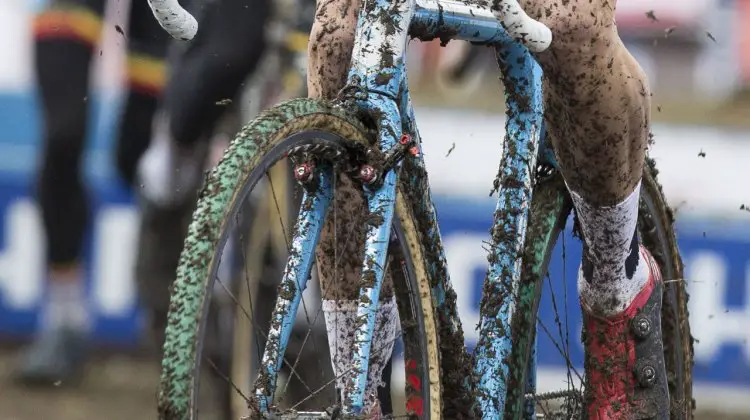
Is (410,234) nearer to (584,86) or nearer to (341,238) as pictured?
(341,238)

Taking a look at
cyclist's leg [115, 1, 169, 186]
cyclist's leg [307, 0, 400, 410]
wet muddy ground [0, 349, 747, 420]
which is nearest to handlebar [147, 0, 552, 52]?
cyclist's leg [307, 0, 400, 410]

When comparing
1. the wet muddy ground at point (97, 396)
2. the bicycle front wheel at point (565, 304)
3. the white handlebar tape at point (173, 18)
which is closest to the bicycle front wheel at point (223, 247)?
the white handlebar tape at point (173, 18)

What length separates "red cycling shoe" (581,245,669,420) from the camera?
2.69 meters

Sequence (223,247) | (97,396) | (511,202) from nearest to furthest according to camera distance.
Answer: (223,247) < (511,202) < (97,396)

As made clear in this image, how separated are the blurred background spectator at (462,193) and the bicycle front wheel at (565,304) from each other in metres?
2.34

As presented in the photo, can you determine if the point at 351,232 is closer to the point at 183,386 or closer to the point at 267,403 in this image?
the point at 267,403

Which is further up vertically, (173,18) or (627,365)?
(173,18)

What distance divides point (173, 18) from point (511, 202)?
2.66ft

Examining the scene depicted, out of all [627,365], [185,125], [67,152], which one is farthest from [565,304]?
[67,152]

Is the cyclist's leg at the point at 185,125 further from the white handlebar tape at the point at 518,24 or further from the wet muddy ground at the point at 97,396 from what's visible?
the white handlebar tape at the point at 518,24

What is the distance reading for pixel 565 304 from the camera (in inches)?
111

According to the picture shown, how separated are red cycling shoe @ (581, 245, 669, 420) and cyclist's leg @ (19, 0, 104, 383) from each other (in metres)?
2.90

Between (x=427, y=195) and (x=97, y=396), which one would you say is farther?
(x=97, y=396)

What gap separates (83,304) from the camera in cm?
533
